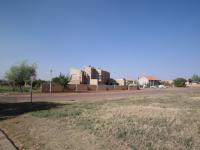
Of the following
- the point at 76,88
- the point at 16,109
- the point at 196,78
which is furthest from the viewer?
the point at 196,78

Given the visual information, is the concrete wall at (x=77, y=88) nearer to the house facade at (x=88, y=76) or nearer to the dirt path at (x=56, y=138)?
the house facade at (x=88, y=76)

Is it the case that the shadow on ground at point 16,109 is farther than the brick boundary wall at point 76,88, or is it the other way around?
the brick boundary wall at point 76,88

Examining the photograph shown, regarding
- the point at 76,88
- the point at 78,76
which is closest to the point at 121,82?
the point at 78,76

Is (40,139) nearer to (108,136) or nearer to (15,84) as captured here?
(108,136)

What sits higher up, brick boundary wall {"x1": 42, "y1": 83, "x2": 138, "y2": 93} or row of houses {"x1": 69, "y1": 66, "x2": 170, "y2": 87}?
row of houses {"x1": 69, "y1": 66, "x2": 170, "y2": 87}

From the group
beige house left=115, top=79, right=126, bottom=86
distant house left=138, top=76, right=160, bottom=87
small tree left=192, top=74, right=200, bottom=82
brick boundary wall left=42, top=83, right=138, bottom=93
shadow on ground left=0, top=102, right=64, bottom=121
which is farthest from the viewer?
small tree left=192, top=74, right=200, bottom=82

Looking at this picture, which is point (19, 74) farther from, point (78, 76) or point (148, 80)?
point (148, 80)

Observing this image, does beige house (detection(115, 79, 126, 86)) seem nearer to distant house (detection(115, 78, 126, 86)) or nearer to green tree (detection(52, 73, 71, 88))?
distant house (detection(115, 78, 126, 86))

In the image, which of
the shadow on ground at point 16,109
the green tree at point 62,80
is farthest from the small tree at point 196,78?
the shadow on ground at point 16,109

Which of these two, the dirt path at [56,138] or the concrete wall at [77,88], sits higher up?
the concrete wall at [77,88]

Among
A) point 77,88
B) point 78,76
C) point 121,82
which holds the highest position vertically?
point 78,76

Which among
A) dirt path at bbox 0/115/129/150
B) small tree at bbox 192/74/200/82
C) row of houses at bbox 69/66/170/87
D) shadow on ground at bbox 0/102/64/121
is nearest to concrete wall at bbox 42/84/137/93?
row of houses at bbox 69/66/170/87

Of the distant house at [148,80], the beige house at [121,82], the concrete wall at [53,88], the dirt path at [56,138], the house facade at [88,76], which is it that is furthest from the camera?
the distant house at [148,80]

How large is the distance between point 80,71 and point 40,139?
76.5m
